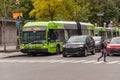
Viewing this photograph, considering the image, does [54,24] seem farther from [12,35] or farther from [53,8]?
[12,35]

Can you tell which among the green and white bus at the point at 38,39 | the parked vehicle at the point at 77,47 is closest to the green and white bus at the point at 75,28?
the green and white bus at the point at 38,39

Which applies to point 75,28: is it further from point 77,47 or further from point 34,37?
point 77,47

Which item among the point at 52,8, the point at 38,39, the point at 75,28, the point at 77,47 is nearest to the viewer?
the point at 77,47

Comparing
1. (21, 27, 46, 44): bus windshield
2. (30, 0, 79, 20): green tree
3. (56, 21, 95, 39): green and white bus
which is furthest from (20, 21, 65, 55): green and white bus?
(30, 0, 79, 20): green tree

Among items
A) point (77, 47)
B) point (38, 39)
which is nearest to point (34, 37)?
point (38, 39)

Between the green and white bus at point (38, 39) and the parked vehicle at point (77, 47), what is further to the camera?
the green and white bus at point (38, 39)

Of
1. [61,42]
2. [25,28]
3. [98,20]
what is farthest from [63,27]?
[98,20]

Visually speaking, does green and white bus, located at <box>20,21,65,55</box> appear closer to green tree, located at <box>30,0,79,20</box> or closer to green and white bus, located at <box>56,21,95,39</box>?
green and white bus, located at <box>56,21,95,39</box>

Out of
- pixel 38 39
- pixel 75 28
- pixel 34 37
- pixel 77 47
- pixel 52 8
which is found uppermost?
pixel 52 8

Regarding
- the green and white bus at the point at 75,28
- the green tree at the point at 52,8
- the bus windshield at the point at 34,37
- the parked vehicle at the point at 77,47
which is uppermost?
the green tree at the point at 52,8

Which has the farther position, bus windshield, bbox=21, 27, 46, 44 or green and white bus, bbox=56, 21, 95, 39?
green and white bus, bbox=56, 21, 95, 39

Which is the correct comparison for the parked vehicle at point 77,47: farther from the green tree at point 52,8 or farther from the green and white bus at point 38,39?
the green tree at point 52,8

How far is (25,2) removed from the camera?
72062 mm
